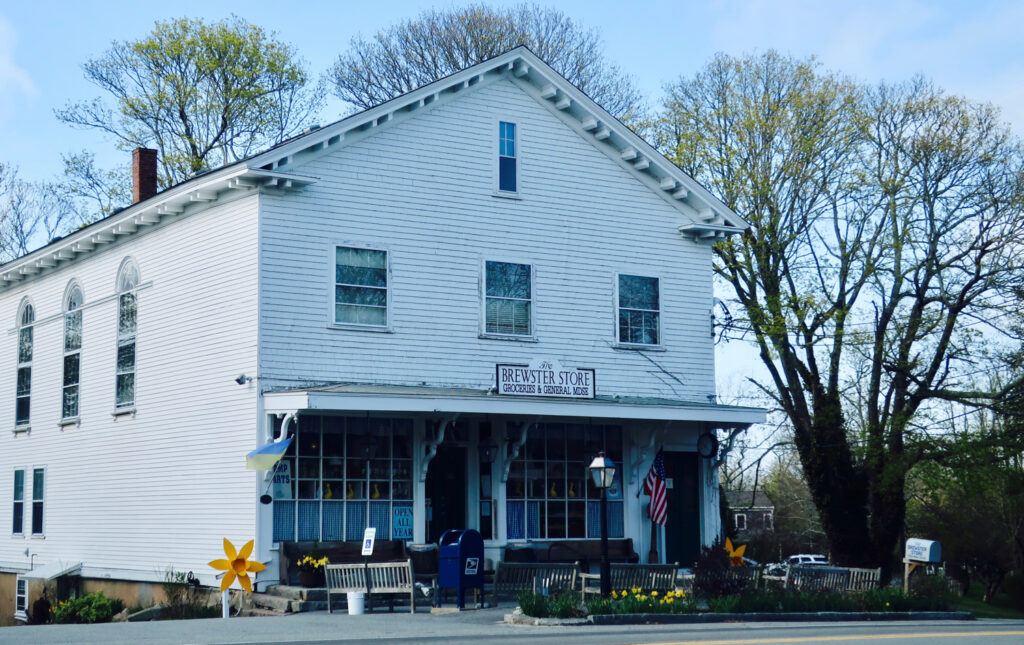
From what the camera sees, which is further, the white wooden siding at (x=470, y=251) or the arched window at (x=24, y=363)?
the arched window at (x=24, y=363)

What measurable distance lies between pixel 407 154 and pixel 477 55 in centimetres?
2031

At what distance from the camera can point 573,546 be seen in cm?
2581

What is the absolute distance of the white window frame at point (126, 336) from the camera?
26.0 m

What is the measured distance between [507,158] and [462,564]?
9384mm

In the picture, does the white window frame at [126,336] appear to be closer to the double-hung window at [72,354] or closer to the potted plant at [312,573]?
the double-hung window at [72,354]

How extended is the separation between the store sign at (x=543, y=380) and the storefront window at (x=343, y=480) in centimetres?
209

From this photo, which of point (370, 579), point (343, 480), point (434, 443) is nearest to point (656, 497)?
point (434, 443)

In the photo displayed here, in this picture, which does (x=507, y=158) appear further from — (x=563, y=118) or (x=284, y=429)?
(x=284, y=429)

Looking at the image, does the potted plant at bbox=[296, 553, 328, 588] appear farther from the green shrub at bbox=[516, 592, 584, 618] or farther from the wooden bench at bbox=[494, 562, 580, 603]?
the green shrub at bbox=[516, 592, 584, 618]

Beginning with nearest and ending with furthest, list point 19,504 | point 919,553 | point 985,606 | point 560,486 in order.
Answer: point 919,553 < point 560,486 < point 19,504 < point 985,606

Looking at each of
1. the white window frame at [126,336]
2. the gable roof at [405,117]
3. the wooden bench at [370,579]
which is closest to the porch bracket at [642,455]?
the gable roof at [405,117]

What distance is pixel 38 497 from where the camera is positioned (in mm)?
29938

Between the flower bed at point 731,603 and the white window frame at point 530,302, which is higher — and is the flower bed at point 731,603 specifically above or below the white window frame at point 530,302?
below

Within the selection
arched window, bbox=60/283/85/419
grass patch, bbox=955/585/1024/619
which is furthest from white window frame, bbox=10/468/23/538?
grass patch, bbox=955/585/1024/619
